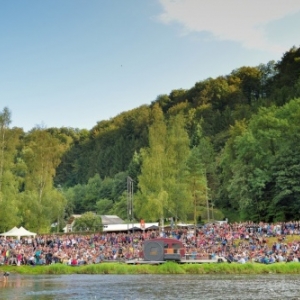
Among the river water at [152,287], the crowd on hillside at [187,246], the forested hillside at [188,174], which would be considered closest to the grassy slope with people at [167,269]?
the crowd on hillside at [187,246]

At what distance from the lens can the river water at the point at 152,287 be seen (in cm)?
2598

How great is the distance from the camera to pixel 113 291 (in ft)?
93.4

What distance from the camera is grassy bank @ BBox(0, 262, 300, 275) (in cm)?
3900

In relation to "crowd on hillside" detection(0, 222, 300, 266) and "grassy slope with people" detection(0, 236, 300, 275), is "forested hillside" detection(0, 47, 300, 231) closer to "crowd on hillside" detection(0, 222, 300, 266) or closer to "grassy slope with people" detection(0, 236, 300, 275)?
"crowd on hillside" detection(0, 222, 300, 266)

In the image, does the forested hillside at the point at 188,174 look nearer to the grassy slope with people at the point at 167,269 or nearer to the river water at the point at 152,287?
the grassy slope with people at the point at 167,269

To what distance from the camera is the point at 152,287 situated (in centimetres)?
2998

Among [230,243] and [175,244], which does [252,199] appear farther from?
[175,244]

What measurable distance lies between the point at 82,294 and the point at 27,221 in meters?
41.9

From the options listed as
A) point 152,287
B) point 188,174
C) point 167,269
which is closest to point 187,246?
point 167,269

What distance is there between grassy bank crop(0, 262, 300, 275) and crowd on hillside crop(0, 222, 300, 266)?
2445mm

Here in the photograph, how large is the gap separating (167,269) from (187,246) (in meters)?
8.75

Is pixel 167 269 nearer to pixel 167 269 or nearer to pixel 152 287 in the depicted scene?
pixel 167 269

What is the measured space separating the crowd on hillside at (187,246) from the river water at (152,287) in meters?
7.45

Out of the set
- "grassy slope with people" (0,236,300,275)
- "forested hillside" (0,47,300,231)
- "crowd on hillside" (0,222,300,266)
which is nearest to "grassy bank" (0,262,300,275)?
"grassy slope with people" (0,236,300,275)
